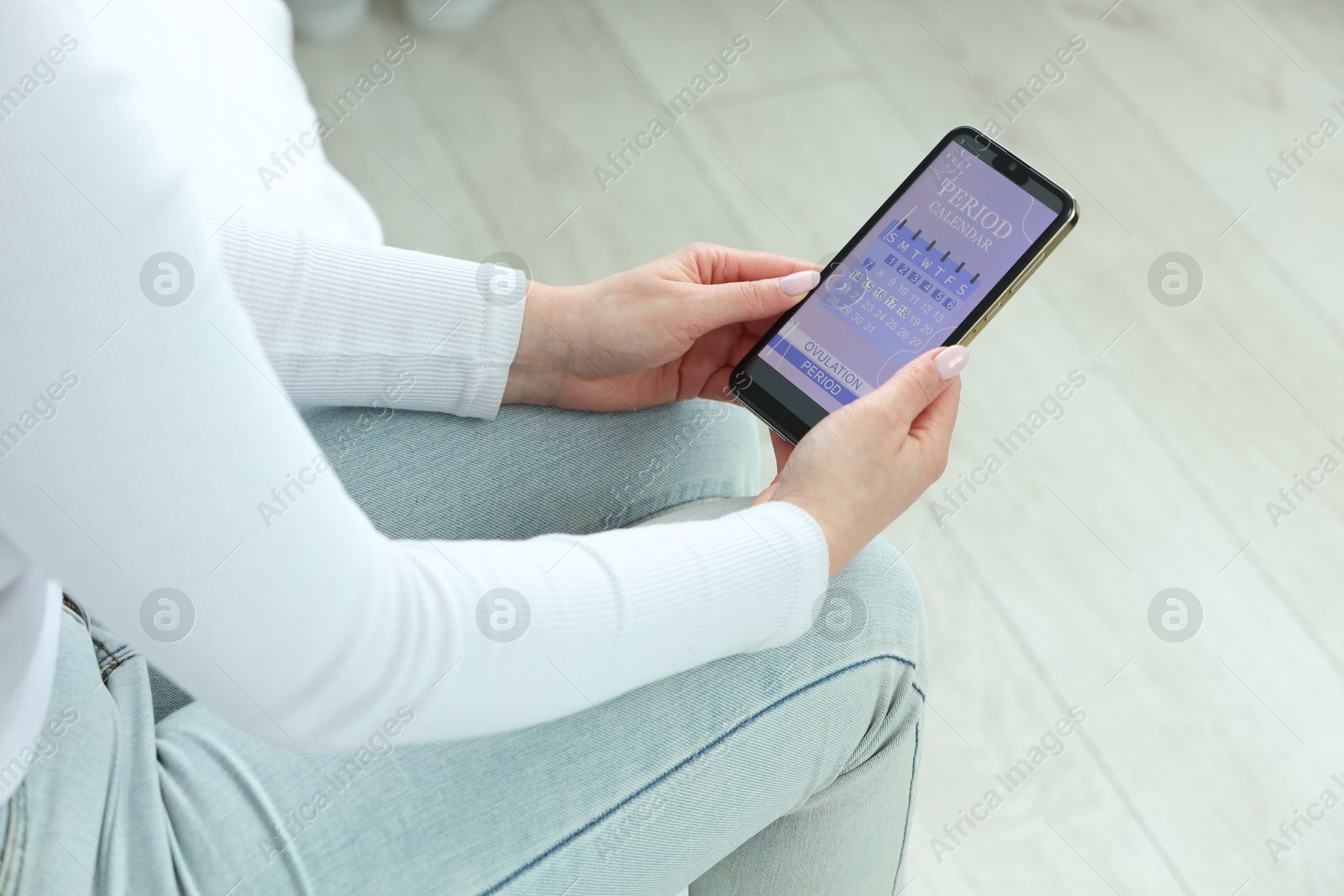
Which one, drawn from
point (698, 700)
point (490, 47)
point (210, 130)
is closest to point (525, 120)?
point (490, 47)

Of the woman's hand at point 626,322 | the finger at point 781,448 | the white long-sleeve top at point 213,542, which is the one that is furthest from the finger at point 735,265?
the white long-sleeve top at point 213,542

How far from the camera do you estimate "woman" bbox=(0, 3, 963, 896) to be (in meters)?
0.34

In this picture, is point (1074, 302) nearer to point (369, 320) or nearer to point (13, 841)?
point (369, 320)

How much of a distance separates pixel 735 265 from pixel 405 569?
39 cm

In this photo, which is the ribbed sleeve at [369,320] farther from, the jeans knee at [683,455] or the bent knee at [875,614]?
the bent knee at [875,614]

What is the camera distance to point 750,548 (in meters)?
0.58

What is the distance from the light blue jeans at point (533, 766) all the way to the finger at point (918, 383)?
10 cm

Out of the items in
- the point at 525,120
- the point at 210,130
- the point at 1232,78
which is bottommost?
the point at 210,130

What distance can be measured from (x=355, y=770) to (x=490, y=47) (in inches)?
46.0

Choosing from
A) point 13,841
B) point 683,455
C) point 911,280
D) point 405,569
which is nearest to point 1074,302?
point 911,280

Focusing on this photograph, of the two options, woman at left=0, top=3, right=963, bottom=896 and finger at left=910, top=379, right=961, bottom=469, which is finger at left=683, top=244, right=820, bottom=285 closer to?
woman at left=0, top=3, right=963, bottom=896

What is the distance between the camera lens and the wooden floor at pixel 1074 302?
1002 mm

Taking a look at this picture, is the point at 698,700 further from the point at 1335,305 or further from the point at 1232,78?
the point at 1232,78

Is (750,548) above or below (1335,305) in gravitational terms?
below
